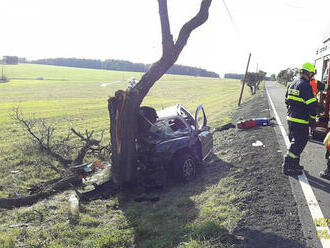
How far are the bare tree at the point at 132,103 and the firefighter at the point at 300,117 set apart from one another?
8.53 feet

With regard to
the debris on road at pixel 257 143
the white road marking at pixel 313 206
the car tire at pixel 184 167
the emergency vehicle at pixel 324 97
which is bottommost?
the car tire at pixel 184 167

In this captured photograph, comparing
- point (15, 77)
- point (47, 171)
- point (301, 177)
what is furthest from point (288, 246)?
point (15, 77)

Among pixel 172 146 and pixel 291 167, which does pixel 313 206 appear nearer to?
pixel 291 167

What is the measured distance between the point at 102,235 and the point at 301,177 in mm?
3761

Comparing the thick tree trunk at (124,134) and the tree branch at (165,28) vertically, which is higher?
the tree branch at (165,28)

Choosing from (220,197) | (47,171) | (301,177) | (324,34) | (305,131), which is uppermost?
(324,34)

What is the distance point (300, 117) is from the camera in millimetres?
6020

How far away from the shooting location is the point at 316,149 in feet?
27.0

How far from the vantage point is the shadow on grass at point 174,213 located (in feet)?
14.4

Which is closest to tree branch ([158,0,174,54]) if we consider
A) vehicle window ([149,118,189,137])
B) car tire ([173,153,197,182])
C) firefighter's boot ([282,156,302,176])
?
Answer: vehicle window ([149,118,189,137])

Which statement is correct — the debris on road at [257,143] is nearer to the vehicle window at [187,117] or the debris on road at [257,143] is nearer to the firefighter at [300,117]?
the vehicle window at [187,117]

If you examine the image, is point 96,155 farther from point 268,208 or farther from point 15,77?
point 15,77

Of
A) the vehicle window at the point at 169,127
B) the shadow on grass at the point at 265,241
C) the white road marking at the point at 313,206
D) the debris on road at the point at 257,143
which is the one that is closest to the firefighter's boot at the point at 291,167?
the white road marking at the point at 313,206

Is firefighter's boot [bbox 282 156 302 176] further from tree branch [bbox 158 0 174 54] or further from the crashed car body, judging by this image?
tree branch [bbox 158 0 174 54]
